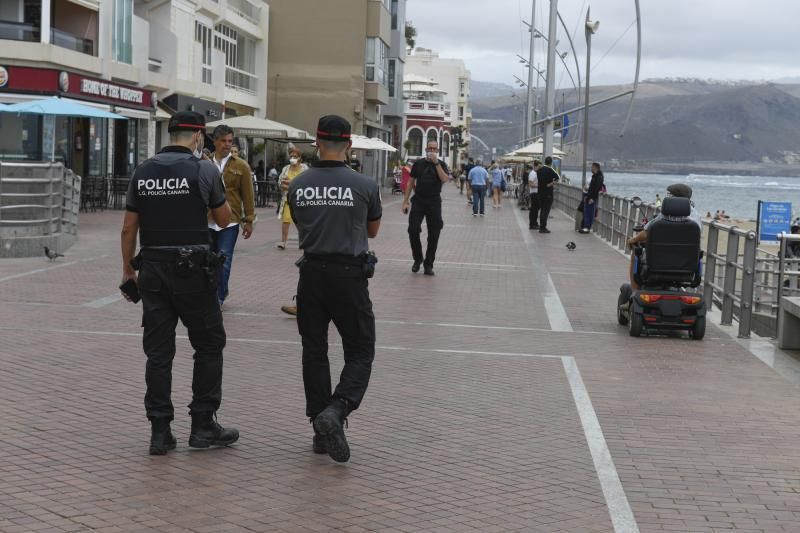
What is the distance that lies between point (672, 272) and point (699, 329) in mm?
606

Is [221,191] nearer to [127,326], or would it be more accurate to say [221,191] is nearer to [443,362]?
[443,362]

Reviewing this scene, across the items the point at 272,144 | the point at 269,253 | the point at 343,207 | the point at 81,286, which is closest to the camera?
the point at 343,207

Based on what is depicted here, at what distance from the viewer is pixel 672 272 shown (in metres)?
12.3

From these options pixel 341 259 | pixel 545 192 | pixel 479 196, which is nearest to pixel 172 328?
pixel 341 259

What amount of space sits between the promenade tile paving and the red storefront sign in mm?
16861

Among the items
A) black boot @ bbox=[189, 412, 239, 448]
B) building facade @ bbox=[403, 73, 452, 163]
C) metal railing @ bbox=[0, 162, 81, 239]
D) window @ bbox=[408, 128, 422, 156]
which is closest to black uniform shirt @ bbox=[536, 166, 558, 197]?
metal railing @ bbox=[0, 162, 81, 239]

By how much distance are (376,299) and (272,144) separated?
3941cm

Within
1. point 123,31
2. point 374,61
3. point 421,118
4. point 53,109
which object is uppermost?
point 374,61

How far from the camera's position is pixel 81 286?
1474 centimetres

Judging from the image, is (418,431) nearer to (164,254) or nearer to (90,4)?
(164,254)

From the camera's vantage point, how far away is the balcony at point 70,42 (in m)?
31.5

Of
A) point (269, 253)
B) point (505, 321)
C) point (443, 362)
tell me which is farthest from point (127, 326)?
point (269, 253)

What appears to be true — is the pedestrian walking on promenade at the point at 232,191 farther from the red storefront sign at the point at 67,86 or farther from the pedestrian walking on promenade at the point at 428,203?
the red storefront sign at the point at 67,86

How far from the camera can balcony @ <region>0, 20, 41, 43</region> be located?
97.7 feet
